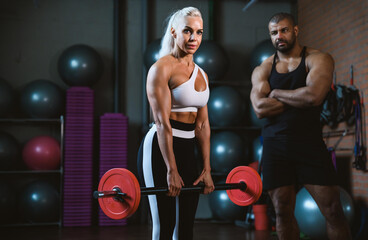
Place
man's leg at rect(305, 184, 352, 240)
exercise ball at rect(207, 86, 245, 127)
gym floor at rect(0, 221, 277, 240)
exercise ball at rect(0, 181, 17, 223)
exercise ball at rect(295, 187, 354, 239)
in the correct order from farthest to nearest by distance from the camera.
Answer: exercise ball at rect(207, 86, 245, 127) < exercise ball at rect(0, 181, 17, 223) < gym floor at rect(0, 221, 277, 240) < exercise ball at rect(295, 187, 354, 239) < man's leg at rect(305, 184, 352, 240)

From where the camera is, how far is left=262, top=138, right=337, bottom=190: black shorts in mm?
2322

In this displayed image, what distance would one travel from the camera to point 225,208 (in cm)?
476

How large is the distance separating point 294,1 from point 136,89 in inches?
93.8

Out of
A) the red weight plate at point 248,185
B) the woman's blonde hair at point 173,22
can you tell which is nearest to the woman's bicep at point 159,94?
the woman's blonde hair at point 173,22

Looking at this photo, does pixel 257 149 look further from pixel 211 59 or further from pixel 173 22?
pixel 173 22

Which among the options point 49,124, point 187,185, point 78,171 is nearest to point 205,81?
point 187,185

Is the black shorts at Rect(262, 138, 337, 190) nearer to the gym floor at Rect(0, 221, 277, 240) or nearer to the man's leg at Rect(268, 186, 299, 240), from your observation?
the man's leg at Rect(268, 186, 299, 240)

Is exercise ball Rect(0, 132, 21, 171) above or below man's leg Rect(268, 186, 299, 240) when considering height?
above

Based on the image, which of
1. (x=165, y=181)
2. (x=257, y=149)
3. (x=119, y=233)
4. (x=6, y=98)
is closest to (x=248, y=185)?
(x=165, y=181)

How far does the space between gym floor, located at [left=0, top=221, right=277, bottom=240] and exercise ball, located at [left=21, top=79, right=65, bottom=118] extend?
1.27 meters

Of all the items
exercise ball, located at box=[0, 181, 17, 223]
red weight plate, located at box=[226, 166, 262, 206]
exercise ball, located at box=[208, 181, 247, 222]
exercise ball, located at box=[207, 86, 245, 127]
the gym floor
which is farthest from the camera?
exercise ball, located at box=[207, 86, 245, 127]

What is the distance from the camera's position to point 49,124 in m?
5.27

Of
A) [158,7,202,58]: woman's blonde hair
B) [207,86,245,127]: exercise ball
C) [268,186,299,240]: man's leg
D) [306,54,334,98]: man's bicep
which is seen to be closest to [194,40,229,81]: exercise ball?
[207,86,245,127]: exercise ball

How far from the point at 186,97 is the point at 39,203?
334 cm
